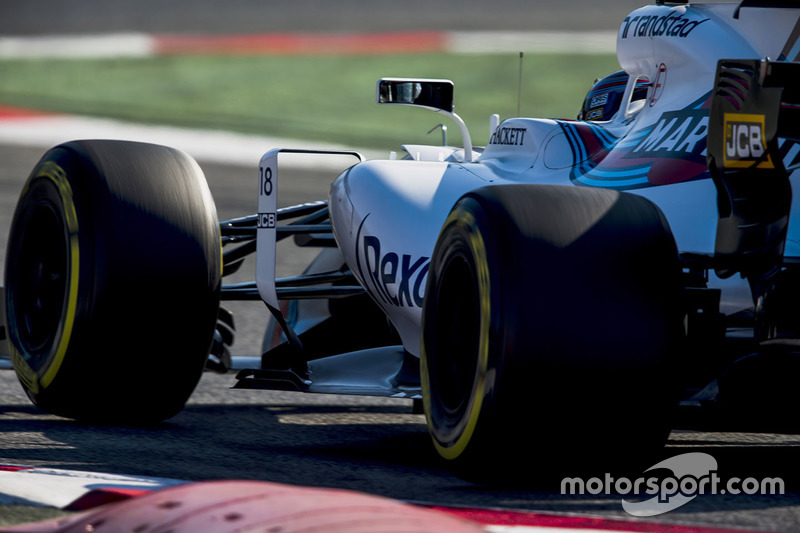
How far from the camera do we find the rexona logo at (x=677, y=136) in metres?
3.82

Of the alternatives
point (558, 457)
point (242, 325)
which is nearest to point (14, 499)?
point (558, 457)

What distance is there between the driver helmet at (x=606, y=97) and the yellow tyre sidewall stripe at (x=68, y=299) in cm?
209

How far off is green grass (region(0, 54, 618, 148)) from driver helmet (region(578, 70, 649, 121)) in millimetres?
11963

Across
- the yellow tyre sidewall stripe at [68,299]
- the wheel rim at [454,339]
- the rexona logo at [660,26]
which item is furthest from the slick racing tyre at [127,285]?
the rexona logo at [660,26]

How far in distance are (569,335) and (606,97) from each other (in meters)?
2.53

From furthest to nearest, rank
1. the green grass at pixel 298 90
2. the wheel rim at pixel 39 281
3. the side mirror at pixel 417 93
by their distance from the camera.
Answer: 1. the green grass at pixel 298 90
2. the side mirror at pixel 417 93
3. the wheel rim at pixel 39 281

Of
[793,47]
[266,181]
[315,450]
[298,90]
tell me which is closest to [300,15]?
[298,90]

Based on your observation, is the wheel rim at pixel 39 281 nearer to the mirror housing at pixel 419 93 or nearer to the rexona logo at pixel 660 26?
the mirror housing at pixel 419 93

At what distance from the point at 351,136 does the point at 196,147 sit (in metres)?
2.15

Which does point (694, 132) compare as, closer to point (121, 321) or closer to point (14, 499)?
point (121, 321)

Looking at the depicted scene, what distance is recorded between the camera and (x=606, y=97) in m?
5.38

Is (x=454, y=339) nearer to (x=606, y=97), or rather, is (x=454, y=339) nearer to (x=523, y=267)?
(x=523, y=267)

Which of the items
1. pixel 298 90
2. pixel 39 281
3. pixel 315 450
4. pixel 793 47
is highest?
pixel 793 47
